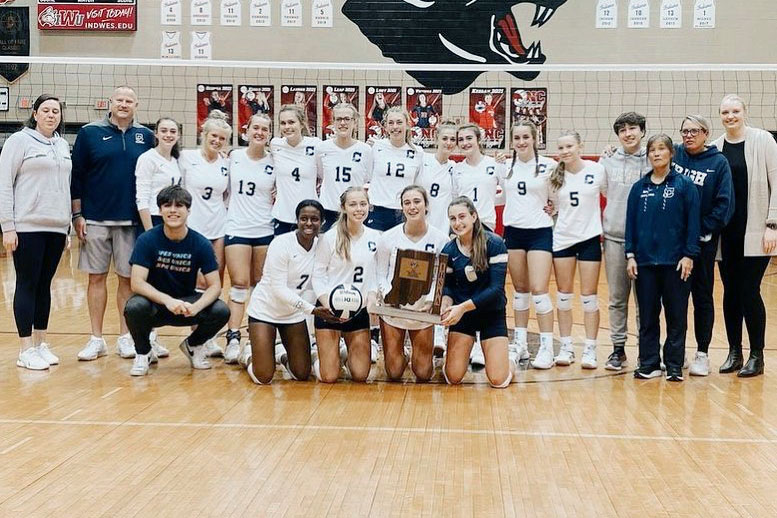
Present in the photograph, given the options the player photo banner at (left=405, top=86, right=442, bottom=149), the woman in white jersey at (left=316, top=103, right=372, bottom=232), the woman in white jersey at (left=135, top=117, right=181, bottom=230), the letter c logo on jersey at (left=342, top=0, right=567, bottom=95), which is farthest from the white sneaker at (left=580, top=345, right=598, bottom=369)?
the letter c logo on jersey at (left=342, top=0, right=567, bottom=95)

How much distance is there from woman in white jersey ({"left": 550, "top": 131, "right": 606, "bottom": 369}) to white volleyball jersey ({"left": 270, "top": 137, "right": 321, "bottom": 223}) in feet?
5.84

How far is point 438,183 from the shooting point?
6688 millimetres

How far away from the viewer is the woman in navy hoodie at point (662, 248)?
221 inches

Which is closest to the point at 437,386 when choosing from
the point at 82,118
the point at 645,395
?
the point at 645,395

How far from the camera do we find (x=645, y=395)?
529cm

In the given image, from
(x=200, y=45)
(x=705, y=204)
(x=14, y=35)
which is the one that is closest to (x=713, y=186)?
(x=705, y=204)

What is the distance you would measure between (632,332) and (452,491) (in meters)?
4.85

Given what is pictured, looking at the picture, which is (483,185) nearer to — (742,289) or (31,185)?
(742,289)

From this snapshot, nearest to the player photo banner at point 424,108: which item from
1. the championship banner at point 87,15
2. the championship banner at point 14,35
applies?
the championship banner at point 87,15

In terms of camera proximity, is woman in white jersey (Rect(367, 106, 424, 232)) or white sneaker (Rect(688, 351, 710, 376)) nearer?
white sneaker (Rect(688, 351, 710, 376))

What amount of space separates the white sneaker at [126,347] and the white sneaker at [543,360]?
2945 mm

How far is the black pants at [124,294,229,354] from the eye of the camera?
18.4 feet

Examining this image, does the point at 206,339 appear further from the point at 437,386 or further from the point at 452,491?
the point at 452,491

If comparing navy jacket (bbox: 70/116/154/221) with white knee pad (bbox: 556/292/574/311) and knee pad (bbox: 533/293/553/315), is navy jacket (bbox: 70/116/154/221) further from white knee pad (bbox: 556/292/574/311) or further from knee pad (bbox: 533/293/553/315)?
white knee pad (bbox: 556/292/574/311)
